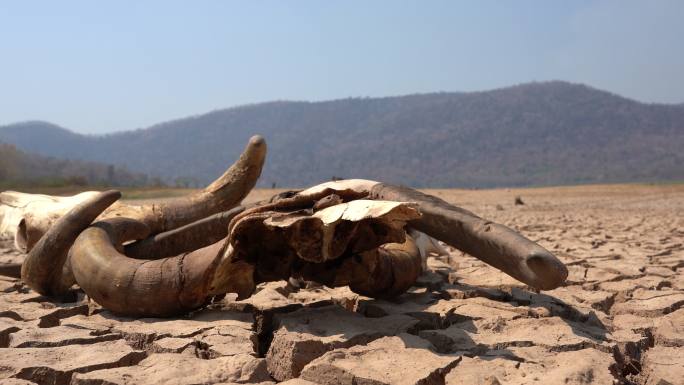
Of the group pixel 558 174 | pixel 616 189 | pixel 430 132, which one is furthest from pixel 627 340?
pixel 430 132

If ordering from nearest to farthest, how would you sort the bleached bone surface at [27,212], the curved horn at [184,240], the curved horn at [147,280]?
the curved horn at [147,280], the curved horn at [184,240], the bleached bone surface at [27,212]

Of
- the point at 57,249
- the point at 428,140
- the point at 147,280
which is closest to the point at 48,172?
the point at 57,249

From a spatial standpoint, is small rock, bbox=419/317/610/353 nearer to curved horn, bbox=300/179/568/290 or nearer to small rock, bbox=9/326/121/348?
curved horn, bbox=300/179/568/290

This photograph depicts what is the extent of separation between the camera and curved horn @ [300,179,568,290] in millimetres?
2367

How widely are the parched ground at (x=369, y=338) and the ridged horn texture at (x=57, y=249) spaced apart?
5.1 inches

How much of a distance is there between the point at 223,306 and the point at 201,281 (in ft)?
1.45

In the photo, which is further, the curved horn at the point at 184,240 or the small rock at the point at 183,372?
the curved horn at the point at 184,240

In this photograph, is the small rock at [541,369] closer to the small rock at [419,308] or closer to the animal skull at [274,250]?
the animal skull at [274,250]

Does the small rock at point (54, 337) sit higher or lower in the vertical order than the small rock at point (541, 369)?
lower

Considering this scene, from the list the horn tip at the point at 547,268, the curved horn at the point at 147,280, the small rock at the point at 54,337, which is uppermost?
the horn tip at the point at 547,268

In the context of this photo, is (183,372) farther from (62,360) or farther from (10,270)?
(10,270)

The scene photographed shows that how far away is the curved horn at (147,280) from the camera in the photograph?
8.79ft

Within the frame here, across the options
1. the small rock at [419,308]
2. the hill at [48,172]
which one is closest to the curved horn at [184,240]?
the small rock at [419,308]

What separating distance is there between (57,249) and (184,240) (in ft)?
1.96
